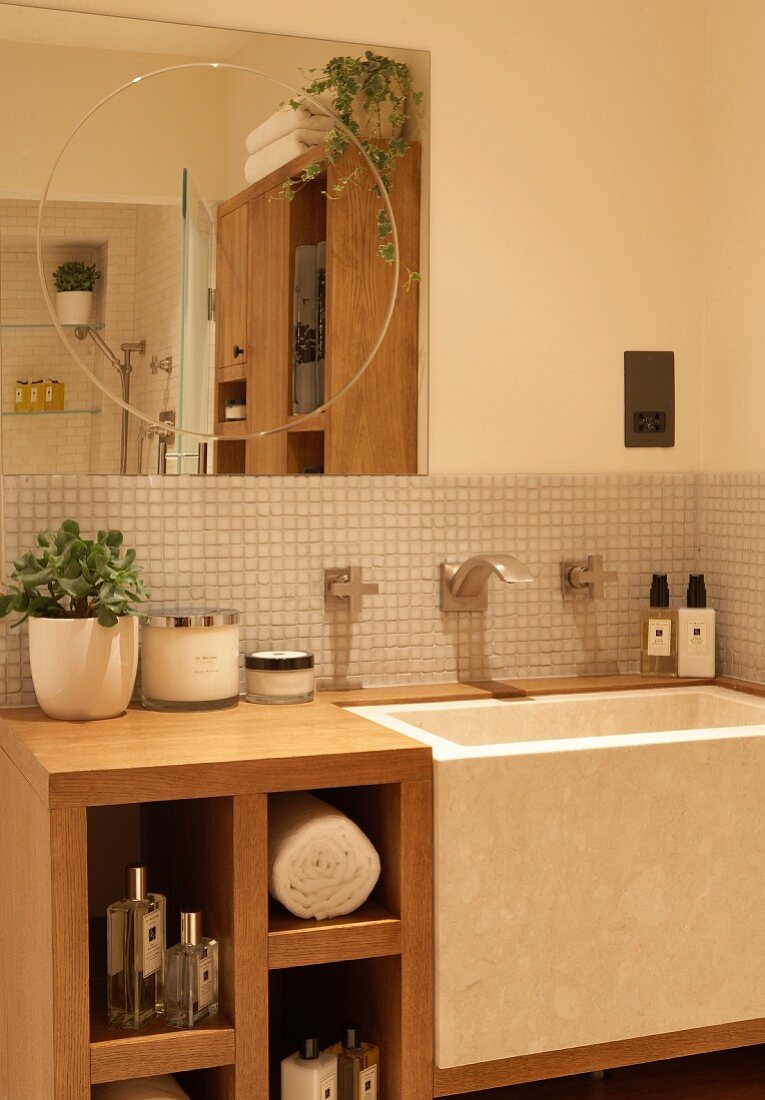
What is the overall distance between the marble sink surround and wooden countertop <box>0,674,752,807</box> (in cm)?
9

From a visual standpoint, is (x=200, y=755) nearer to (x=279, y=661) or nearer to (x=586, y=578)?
(x=279, y=661)

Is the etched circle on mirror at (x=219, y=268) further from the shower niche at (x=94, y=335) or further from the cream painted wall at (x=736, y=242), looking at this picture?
the cream painted wall at (x=736, y=242)

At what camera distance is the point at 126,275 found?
5.91 ft

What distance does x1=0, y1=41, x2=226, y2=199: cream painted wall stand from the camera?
1.75 m

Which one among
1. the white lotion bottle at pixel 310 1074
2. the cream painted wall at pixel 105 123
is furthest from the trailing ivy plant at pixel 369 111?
the white lotion bottle at pixel 310 1074

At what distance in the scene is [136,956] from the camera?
4.52 ft

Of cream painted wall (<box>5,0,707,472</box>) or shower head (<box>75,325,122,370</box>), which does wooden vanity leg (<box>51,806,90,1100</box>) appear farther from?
cream painted wall (<box>5,0,707,472</box>)

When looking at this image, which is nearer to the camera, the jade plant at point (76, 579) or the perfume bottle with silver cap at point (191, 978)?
the perfume bottle with silver cap at point (191, 978)

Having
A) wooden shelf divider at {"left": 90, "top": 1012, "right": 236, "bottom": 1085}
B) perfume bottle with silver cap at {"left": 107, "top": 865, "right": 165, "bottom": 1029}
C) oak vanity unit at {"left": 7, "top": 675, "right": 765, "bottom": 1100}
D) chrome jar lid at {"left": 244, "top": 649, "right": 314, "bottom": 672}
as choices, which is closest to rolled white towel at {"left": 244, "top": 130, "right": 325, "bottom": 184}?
chrome jar lid at {"left": 244, "top": 649, "right": 314, "bottom": 672}

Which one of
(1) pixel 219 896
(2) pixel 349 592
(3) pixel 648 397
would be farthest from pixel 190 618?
(3) pixel 648 397

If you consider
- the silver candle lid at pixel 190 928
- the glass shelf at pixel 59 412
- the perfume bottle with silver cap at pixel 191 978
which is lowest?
the perfume bottle with silver cap at pixel 191 978

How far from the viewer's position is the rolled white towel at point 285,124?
73.4 inches

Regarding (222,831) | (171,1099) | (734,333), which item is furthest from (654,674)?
(171,1099)

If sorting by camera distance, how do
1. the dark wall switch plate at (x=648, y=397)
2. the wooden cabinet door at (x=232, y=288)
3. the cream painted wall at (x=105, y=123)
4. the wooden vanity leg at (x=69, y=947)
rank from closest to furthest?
the wooden vanity leg at (x=69, y=947) → the cream painted wall at (x=105, y=123) → the wooden cabinet door at (x=232, y=288) → the dark wall switch plate at (x=648, y=397)
